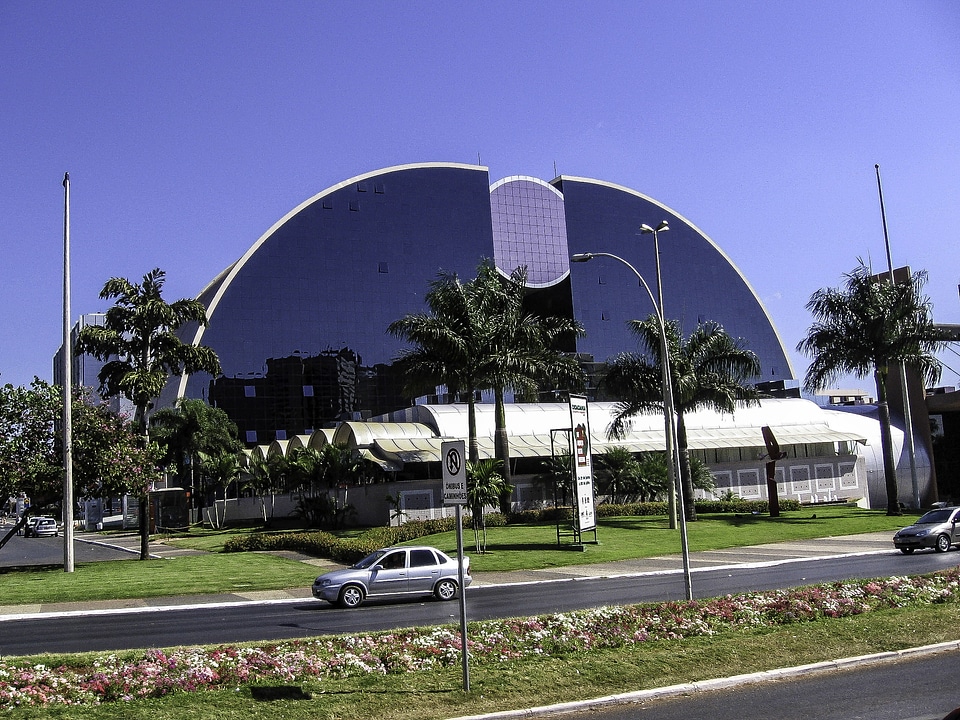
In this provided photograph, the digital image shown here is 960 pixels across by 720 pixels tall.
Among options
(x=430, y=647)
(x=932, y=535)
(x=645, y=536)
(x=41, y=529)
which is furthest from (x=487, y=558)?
(x=41, y=529)

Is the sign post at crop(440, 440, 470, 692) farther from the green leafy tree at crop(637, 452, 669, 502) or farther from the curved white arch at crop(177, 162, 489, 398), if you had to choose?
the curved white arch at crop(177, 162, 489, 398)

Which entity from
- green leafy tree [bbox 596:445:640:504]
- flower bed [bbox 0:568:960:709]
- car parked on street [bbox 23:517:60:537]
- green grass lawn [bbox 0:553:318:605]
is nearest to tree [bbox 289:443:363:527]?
green leafy tree [bbox 596:445:640:504]

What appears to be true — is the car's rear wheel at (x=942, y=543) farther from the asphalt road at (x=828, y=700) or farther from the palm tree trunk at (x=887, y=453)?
the asphalt road at (x=828, y=700)

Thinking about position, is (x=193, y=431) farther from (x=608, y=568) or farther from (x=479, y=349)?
(x=608, y=568)

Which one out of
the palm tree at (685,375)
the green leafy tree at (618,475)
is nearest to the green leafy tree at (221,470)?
the green leafy tree at (618,475)

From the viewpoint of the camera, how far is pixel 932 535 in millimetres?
30312

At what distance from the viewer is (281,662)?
39.9 ft

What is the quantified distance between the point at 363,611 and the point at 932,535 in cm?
1983

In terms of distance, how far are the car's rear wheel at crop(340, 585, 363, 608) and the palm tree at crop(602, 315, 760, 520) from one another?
1113 inches

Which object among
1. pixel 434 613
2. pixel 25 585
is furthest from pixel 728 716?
pixel 25 585

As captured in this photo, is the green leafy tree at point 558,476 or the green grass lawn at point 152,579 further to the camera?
the green leafy tree at point 558,476

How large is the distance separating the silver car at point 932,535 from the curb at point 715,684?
1825 cm

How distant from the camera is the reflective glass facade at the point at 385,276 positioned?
89.0m

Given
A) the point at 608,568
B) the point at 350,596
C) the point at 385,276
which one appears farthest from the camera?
the point at 385,276
